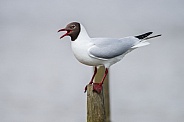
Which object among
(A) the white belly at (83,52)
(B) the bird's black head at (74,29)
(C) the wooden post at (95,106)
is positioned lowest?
(C) the wooden post at (95,106)

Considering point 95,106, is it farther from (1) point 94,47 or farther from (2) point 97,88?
(1) point 94,47

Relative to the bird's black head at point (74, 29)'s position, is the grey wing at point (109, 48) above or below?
below

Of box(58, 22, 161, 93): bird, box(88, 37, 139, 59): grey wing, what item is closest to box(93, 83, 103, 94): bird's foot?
box(58, 22, 161, 93): bird

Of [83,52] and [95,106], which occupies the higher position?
[83,52]

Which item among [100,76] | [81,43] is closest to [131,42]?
[81,43]

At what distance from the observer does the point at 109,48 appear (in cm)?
138

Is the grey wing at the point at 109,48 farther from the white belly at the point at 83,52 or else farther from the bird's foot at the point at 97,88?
the bird's foot at the point at 97,88

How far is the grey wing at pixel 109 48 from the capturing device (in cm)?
136

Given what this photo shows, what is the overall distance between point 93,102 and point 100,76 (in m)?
0.59

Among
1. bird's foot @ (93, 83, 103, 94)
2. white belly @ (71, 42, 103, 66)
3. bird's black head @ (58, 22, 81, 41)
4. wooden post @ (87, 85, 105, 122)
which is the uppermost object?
bird's black head @ (58, 22, 81, 41)

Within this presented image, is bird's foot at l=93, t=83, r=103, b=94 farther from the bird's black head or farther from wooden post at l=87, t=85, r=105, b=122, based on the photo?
the bird's black head

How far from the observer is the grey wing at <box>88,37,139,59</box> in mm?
1356

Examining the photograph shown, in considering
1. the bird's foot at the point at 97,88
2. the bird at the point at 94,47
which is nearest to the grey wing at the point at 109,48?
the bird at the point at 94,47

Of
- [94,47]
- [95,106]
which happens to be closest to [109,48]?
[94,47]
